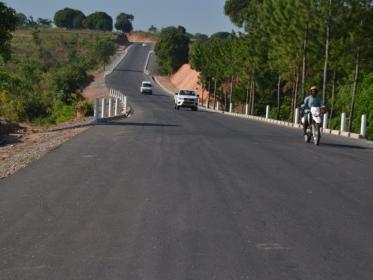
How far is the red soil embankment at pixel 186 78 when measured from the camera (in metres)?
123

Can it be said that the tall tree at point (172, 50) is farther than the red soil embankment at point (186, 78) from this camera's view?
Yes

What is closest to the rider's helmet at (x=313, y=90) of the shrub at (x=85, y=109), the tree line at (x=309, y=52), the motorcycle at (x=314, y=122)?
the motorcycle at (x=314, y=122)

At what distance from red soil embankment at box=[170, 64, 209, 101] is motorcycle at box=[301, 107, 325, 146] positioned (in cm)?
9373

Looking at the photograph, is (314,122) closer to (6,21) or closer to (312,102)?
(312,102)

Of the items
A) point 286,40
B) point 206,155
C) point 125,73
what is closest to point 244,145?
point 206,155

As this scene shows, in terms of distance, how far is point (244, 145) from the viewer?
19.6 metres

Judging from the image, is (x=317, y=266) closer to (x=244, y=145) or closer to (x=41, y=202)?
(x=41, y=202)

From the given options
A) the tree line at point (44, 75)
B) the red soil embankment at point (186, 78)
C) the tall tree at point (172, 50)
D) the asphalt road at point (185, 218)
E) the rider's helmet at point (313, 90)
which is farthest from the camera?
the tall tree at point (172, 50)

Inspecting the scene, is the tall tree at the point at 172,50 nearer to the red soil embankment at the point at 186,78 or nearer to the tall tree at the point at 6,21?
the red soil embankment at the point at 186,78

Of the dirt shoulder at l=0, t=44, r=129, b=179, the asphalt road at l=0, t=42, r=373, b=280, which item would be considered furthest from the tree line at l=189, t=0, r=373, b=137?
the asphalt road at l=0, t=42, r=373, b=280

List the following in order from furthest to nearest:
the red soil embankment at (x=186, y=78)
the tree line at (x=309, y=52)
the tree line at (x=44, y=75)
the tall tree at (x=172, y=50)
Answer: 1. the tall tree at (x=172, y=50)
2. the red soil embankment at (x=186, y=78)
3. the tree line at (x=44, y=75)
4. the tree line at (x=309, y=52)

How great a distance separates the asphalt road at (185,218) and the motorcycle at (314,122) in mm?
4947

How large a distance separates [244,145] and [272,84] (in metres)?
60.8

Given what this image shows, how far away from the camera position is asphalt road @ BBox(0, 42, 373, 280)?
21.3 feet
